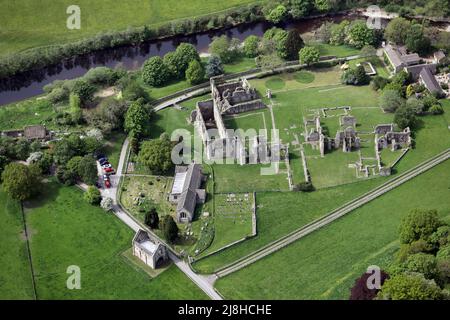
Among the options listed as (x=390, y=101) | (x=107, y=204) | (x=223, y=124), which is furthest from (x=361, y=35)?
(x=107, y=204)

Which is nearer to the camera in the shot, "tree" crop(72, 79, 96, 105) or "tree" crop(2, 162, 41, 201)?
"tree" crop(2, 162, 41, 201)

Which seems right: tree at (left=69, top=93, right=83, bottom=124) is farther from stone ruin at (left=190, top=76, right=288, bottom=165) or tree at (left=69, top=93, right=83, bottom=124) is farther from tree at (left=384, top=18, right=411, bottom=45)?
tree at (left=384, top=18, right=411, bottom=45)

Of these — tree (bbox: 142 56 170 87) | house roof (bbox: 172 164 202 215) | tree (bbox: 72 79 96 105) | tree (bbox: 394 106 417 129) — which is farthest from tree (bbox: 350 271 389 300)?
tree (bbox: 72 79 96 105)

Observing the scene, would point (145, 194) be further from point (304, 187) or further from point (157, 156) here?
point (304, 187)

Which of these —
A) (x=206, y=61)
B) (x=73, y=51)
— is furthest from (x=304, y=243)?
(x=73, y=51)

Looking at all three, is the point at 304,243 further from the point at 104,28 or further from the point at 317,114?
the point at 104,28

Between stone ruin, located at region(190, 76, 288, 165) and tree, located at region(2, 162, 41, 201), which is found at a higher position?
stone ruin, located at region(190, 76, 288, 165)
